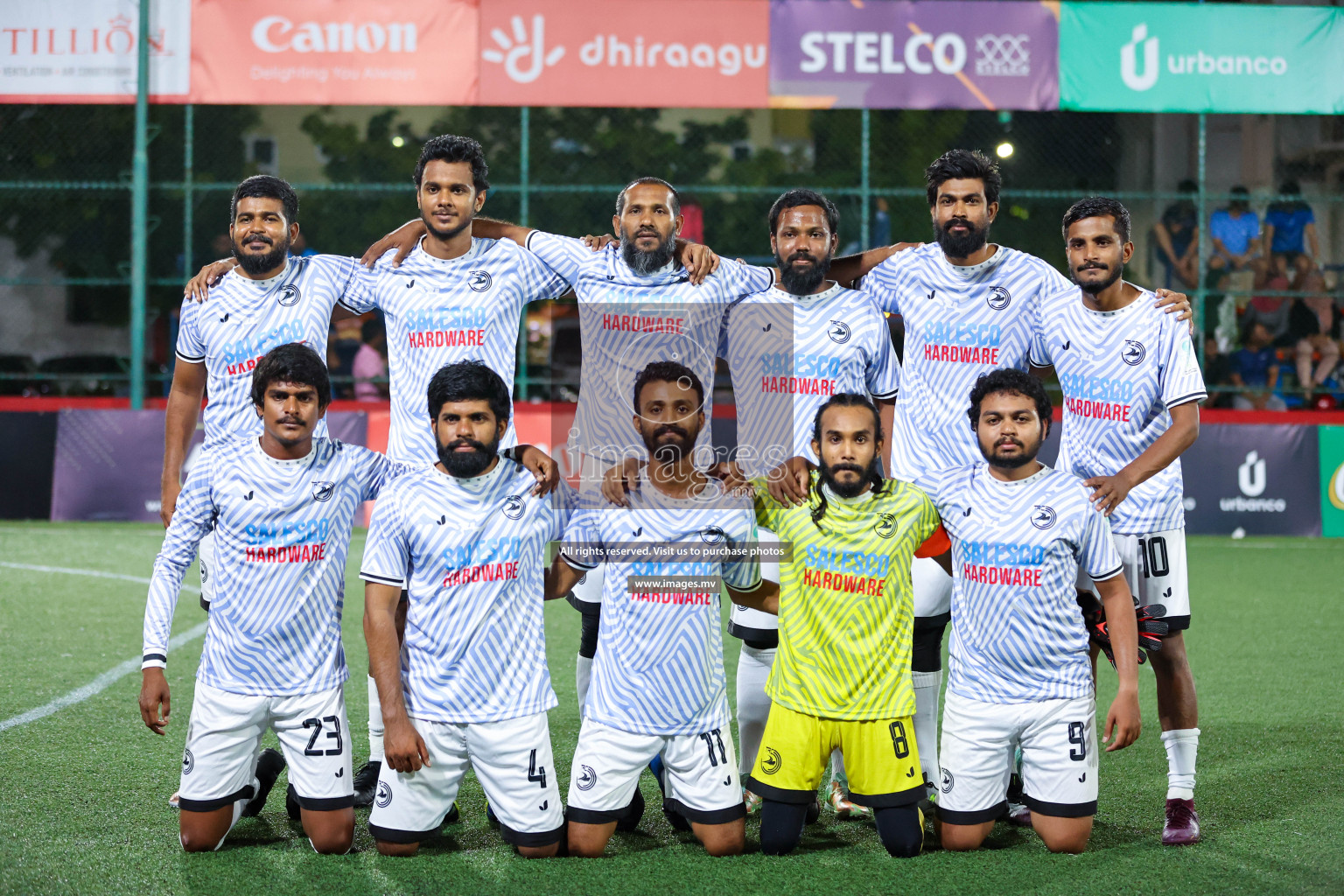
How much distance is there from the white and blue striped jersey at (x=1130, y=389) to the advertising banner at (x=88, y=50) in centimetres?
1063

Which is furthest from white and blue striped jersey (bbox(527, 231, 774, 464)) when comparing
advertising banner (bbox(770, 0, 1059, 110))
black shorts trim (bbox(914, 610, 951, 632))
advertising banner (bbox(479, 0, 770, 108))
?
advertising banner (bbox(770, 0, 1059, 110))

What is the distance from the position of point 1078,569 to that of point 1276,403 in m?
10.0

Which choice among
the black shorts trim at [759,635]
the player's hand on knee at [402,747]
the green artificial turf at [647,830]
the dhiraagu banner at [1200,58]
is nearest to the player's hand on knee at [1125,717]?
the green artificial turf at [647,830]

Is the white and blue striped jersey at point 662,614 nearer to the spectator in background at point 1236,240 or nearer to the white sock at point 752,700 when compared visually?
the white sock at point 752,700

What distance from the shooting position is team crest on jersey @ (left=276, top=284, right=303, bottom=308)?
15.4 feet

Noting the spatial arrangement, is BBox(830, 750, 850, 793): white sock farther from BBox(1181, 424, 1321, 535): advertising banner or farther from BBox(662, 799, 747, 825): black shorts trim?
BBox(1181, 424, 1321, 535): advertising banner

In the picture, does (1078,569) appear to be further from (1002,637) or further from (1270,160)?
(1270,160)

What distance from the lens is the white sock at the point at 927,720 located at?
4.49 m

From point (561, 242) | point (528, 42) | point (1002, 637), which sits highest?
point (528, 42)

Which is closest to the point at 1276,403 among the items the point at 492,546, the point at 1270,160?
the point at 1270,160

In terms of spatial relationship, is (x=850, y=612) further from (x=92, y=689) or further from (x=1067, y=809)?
(x=92, y=689)

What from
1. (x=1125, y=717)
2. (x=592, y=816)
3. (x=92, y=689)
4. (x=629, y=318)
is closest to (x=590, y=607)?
(x=592, y=816)

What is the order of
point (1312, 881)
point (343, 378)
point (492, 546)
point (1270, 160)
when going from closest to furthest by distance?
point (1312, 881) → point (492, 546) → point (343, 378) → point (1270, 160)

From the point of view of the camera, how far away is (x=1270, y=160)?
65.2ft
